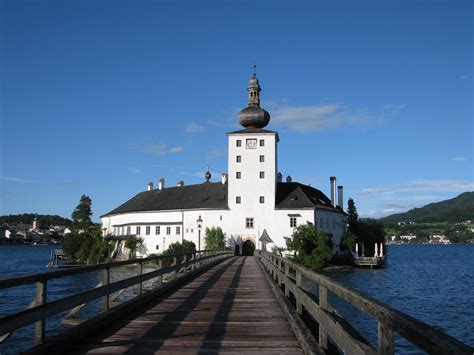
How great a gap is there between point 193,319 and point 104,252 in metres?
72.0

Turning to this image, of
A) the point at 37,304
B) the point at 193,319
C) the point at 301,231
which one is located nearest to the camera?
the point at 37,304

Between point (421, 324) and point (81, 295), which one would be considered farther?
point (81, 295)

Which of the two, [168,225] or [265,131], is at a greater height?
[265,131]

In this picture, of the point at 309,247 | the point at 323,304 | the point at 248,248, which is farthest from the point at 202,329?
the point at 248,248

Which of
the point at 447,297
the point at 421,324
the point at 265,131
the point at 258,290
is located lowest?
the point at 447,297

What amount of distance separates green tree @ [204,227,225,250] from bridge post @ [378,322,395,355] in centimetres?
6063

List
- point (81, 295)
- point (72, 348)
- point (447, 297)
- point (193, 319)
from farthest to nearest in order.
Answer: point (447, 297) → point (193, 319) → point (81, 295) → point (72, 348)

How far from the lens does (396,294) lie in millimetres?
39875

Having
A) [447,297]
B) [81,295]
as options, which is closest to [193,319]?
[81,295]

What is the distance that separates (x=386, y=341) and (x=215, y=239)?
61.6 m

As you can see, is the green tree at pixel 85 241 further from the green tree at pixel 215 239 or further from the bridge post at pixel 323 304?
the bridge post at pixel 323 304

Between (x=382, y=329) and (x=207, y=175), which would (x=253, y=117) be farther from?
(x=382, y=329)

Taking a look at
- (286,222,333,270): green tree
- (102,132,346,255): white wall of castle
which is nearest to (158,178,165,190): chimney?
(102,132,346,255): white wall of castle

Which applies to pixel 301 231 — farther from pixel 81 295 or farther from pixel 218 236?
pixel 81 295
